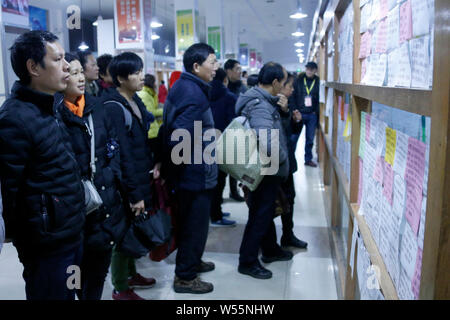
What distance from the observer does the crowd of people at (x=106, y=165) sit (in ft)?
5.03

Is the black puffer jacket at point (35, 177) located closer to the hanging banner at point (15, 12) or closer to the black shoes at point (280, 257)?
the black shoes at point (280, 257)

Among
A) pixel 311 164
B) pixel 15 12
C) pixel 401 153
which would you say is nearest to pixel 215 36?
pixel 311 164

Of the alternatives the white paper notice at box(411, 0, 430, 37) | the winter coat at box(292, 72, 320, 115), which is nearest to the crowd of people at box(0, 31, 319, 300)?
the white paper notice at box(411, 0, 430, 37)

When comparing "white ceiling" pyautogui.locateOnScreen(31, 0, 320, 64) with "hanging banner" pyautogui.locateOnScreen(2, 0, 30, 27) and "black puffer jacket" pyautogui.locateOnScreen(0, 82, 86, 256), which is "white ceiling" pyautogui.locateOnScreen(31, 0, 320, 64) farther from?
"black puffer jacket" pyautogui.locateOnScreen(0, 82, 86, 256)

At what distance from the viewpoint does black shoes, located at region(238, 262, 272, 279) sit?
9.92 feet

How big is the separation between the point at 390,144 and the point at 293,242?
8.02 feet

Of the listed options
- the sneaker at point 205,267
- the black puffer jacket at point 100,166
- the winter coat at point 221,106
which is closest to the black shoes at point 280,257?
the sneaker at point 205,267

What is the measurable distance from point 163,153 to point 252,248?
979 millimetres

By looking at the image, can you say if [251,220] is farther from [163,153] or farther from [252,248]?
[163,153]

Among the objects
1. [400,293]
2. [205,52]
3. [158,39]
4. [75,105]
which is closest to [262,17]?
[158,39]

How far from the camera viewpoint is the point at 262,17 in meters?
14.5

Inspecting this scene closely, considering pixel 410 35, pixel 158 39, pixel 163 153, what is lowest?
pixel 163 153

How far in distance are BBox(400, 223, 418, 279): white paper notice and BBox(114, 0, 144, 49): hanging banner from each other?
649 cm

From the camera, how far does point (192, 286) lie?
2.82 m
